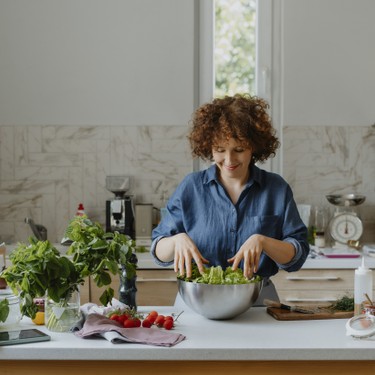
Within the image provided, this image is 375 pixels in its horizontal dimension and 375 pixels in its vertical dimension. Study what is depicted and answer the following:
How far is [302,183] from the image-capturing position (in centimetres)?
499

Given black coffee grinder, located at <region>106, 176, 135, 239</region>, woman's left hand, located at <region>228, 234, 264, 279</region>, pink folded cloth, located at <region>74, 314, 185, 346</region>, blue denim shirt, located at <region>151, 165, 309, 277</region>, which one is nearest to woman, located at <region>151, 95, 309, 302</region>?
blue denim shirt, located at <region>151, 165, 309, 277</region>

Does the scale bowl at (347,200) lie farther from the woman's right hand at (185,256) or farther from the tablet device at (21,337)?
the tablet device at (21,337)

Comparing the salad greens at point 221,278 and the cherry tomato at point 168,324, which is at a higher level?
the salad greens at point 221,278

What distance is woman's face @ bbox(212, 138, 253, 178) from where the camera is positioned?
2977 millimetres

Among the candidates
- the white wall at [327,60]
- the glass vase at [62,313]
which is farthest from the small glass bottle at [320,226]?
the glass vase at [62,313]

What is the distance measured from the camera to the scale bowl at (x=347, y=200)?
4711 millimetres

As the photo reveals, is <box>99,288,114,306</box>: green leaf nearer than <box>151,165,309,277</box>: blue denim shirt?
Yes

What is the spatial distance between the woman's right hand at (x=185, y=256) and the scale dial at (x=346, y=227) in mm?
2160

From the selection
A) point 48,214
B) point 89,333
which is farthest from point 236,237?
point 48,214

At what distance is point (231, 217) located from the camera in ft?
10.2

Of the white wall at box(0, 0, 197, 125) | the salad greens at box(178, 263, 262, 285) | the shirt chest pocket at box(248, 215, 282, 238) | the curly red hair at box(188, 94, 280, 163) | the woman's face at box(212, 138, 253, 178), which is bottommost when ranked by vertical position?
the salad greens at box(178, 263, 262, 285)

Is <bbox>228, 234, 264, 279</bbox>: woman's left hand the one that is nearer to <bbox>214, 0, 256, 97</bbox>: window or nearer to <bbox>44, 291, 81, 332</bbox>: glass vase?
<bbox>44, 291, 81, 332</bbox>: glass vase

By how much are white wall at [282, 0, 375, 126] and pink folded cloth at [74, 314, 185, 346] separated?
2.77 m

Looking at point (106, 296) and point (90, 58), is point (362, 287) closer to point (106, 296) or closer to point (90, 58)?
point (106, 296)
